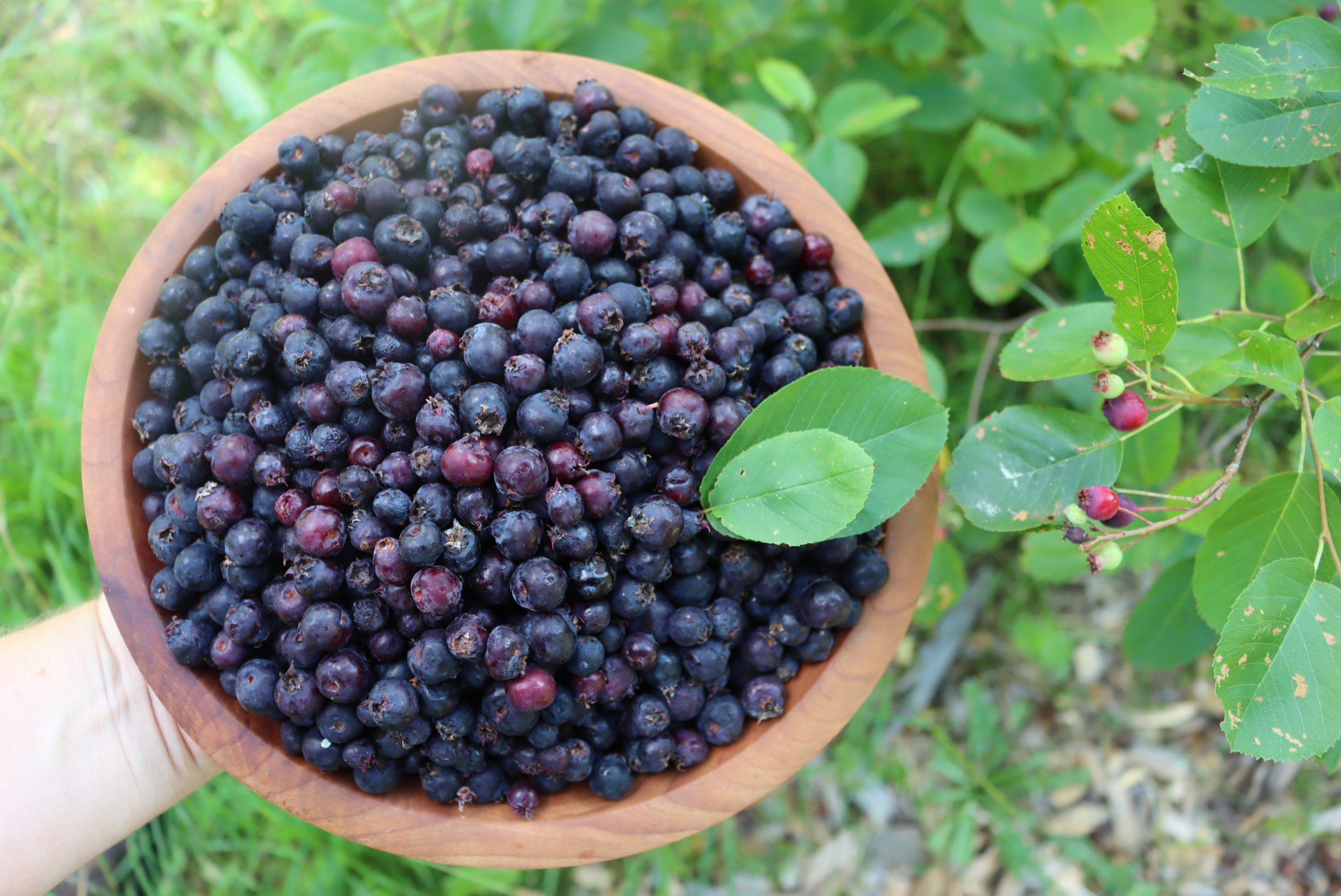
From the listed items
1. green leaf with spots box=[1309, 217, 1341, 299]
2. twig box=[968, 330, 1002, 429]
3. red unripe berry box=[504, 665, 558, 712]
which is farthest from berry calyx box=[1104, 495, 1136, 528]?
red unripe berry box=[504, 665, 558, 712]

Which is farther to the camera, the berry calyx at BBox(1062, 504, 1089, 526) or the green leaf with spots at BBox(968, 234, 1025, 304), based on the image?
the green leaf with spots at BBox(968, 234, 1025, 304)

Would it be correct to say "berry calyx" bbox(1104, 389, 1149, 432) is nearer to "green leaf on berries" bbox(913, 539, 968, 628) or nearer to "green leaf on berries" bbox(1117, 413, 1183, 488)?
"green leaf on berries" bbox(1117, 413, 1183, 488)

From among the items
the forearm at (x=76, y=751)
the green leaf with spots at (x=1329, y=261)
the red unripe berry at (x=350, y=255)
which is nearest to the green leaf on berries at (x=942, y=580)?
the green leaf with spots at (x=1329, y=261)

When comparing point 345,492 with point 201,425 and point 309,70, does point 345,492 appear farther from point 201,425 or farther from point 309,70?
point 309,70

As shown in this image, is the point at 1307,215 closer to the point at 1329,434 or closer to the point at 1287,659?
the point at 1329,434

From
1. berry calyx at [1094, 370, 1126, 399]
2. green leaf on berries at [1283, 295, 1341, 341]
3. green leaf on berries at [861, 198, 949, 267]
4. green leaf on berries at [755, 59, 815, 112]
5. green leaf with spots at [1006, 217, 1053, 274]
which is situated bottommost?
green leaf with spots at [1006, 217, 1053, 274]

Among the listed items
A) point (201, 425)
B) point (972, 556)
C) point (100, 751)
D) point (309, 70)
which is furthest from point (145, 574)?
point (972, 556)

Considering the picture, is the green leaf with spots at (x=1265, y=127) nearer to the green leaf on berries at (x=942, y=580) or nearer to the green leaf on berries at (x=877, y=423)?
the green leaf on berries at (x=877, y=423)

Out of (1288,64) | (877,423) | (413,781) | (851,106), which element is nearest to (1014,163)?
(851,106)
